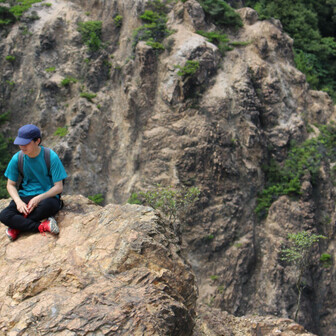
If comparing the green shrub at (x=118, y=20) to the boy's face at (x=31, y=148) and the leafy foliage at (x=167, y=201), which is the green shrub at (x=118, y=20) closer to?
the leafy foliage at (x=167, y=201)

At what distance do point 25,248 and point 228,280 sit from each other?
14481 millimetres

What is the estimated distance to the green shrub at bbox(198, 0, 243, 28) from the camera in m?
22.0

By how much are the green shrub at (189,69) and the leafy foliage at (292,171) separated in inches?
246

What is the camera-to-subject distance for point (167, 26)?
21312mm

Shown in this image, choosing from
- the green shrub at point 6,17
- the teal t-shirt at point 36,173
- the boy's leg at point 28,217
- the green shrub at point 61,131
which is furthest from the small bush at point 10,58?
the boy's leg at point 28,217

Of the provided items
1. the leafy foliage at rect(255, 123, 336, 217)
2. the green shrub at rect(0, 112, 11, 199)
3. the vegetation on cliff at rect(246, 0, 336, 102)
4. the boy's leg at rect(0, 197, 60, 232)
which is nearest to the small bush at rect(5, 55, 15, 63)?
the green shrub at rect(0, 112, 11, 199)

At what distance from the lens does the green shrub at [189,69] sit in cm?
1945

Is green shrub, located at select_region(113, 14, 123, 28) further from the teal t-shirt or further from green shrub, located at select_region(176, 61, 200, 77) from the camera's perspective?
the teal t-shirt

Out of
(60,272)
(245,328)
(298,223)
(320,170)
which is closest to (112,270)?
(60,272)

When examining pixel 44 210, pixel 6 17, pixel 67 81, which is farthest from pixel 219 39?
pixel 44 210

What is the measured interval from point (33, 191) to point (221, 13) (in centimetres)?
1905

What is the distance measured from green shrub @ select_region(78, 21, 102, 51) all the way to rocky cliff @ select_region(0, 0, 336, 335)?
30 centimetres

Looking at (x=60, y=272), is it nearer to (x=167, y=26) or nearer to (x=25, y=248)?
(x=25, y=248)

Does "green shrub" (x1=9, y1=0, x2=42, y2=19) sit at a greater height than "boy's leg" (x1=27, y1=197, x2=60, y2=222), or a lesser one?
lesser
